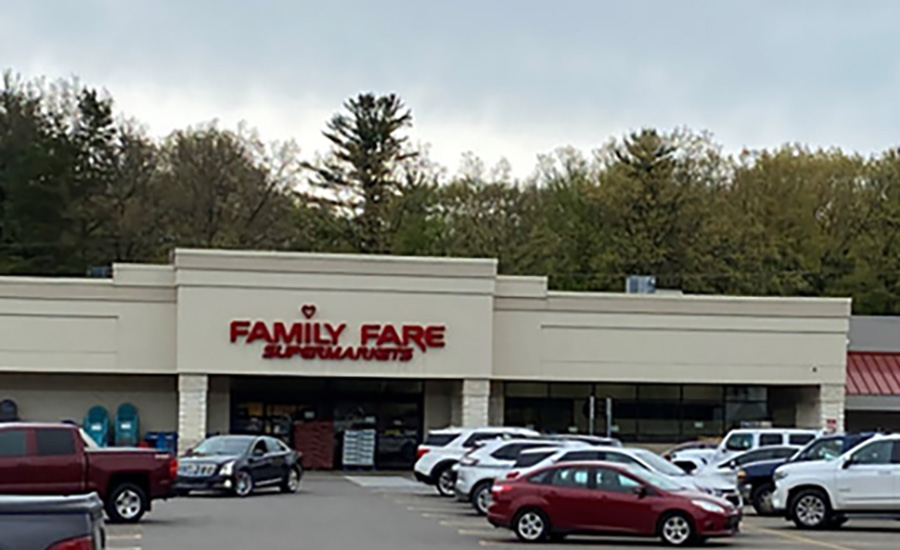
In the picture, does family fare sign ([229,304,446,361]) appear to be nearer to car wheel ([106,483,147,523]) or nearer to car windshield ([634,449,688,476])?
car wheel ([106,483,147,523])

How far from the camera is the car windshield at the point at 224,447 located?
35875 mm

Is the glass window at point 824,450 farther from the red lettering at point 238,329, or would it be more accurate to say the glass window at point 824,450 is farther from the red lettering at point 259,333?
the red lettering at point 238,329

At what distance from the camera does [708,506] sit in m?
23.7

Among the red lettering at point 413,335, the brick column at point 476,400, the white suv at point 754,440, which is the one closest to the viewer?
the white suv at point 754,440

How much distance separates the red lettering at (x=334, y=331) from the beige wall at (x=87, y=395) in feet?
17.9

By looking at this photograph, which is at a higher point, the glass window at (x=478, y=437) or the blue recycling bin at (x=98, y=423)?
the glass window at (x=478, y=437)

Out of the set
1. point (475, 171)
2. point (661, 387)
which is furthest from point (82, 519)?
point (475, 171)

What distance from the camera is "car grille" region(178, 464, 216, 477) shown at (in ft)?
114

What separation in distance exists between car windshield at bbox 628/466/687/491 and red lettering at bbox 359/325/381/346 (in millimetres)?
25490

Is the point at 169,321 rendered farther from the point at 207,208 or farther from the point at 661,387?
the point at 207,208

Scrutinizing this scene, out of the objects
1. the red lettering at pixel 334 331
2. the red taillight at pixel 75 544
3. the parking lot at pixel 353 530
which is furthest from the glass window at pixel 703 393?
the red taillight at pixel 75 544

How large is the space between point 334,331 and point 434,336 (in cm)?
321

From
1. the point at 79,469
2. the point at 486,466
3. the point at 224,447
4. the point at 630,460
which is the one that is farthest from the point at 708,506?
the point at 224,447

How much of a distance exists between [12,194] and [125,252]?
→ 21.1 feet
